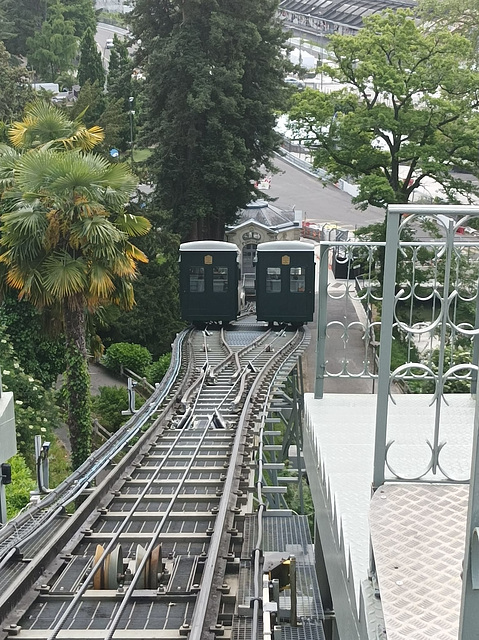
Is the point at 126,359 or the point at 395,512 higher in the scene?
the point at 395,512

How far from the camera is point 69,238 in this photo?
14.7 m

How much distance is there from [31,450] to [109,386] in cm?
702

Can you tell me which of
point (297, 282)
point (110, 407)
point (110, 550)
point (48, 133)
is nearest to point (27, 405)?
point (110, 407)

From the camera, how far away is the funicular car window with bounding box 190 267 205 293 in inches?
908

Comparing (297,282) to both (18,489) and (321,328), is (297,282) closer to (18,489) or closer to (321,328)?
(18,489)

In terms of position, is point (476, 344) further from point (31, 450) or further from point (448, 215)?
point (31, 450)

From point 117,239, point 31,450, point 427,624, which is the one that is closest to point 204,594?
point 427,624

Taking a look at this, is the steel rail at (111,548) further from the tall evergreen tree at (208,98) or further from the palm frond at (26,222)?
the tall evergreen tree at (208,98)

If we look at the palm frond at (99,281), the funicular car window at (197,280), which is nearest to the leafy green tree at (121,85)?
the funicular car window at (197,280)

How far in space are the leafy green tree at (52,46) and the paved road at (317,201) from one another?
21479 millimetres

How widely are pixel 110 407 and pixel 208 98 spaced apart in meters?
11.6

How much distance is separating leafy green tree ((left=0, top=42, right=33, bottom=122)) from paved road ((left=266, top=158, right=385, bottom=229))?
619 inches

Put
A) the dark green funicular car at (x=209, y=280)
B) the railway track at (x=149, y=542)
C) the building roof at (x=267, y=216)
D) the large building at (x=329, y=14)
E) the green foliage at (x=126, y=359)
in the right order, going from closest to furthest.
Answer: the railway track at (x=149, y=542), the dark green funicular car at (x=209, y=280), the green foliage at (x=126, y=359), the building roof at (x=267, y=216), the large building at (x=329, y=14)

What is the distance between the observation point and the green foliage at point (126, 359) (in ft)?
82.6
